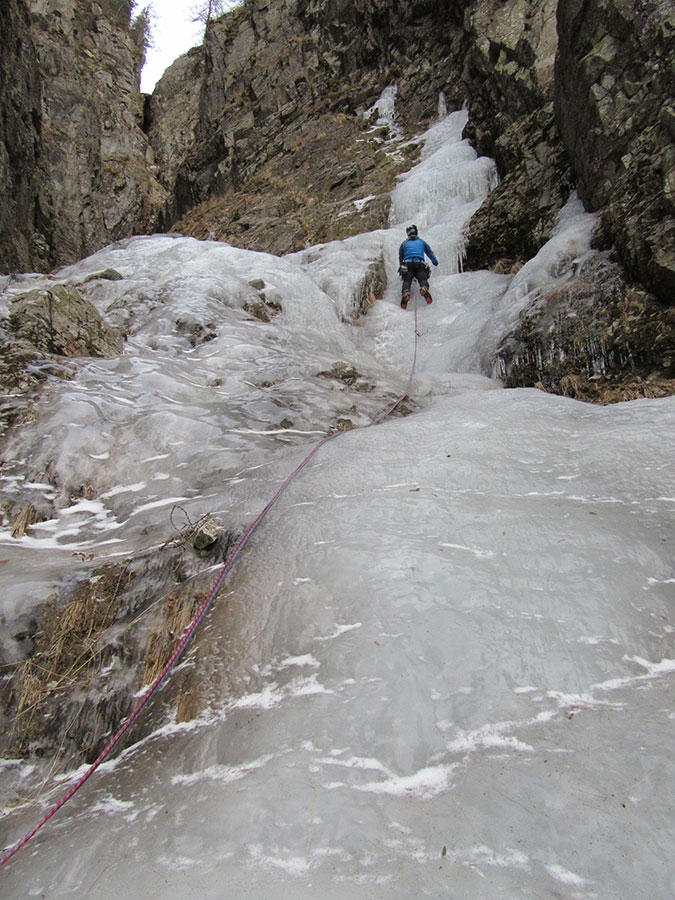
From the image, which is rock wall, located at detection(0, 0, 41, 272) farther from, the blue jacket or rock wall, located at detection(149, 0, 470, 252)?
the blue jacket

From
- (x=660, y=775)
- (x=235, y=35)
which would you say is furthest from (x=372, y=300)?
(x=235, y=35)

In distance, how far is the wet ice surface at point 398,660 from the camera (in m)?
1.36

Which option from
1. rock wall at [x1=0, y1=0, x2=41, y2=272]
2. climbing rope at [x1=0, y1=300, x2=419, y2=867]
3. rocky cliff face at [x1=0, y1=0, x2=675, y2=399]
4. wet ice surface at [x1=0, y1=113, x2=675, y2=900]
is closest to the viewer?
wet ice surface at [x1=0, y1=113, x2=675, y2=900]

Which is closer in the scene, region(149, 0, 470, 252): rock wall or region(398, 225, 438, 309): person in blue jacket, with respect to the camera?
region(398, 225, 438, 309): person in blue jacket

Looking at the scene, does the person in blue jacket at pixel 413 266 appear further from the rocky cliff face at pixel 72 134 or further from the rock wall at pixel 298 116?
the rocky cliff face at pixel 72 134

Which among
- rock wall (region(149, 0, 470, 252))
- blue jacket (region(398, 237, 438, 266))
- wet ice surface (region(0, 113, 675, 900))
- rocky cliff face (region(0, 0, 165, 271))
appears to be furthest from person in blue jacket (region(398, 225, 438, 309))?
rocky cliff face (region(0, 0, 165, 271))

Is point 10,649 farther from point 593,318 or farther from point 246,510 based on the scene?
point 593,318

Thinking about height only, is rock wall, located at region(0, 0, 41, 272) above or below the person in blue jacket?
above

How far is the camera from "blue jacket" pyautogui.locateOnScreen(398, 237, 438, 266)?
9391 millimetres

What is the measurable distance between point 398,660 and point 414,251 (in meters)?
8.74

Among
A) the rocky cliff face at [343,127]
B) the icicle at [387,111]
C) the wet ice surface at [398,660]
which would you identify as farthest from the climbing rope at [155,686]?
the icicle at [387,111]

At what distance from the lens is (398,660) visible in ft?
6.44

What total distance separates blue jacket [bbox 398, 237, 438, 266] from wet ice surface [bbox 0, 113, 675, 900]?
5.56 metres

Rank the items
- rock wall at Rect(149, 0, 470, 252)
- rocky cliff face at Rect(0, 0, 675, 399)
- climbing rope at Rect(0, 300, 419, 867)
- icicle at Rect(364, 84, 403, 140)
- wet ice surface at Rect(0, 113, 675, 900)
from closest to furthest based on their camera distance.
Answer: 1. wet ice surface at Rect(0, 113, 675, 900)
2. climbing rope at Rect(0, 300, 419, 867)
3. rocky cliff face at Rect(0, 0, 675, 399)
4. rock wall at Rect(149, 0, 470, 252)
5. icicle at Rect(364, 84, 403, 140)
